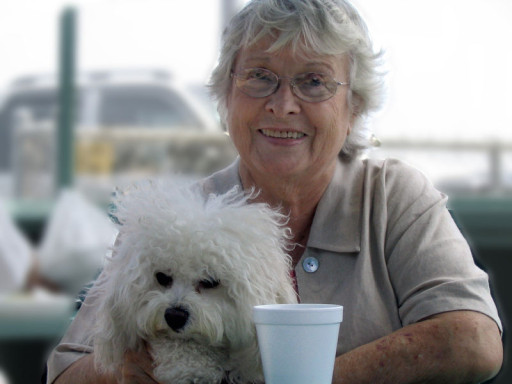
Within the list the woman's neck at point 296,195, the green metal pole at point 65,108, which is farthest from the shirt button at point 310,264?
the green metal pole at point 65,108

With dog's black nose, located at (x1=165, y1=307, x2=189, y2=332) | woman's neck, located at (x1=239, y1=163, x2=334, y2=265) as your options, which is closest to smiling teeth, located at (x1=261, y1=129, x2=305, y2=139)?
woman's neck, located at (x1=239, y1=163, x2=334, y2=265)

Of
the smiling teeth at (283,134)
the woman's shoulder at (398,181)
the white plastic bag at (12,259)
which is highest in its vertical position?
the smiling teeth at (283,134)

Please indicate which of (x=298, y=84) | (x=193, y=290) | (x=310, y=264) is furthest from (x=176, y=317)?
(x=298, y=84)

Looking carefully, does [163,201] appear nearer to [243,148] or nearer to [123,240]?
[123,240]

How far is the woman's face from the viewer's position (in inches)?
83.3

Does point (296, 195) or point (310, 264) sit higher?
point (296, 195)

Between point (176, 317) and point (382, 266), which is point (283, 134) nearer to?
point (382, 266)

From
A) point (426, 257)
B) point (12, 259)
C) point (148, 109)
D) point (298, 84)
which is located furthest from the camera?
point (148, 109)

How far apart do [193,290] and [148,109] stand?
3113 mm

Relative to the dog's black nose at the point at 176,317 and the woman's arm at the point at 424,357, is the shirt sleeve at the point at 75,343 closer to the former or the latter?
the dog's black nose at the point at 176,317

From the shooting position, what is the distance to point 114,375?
1.81m

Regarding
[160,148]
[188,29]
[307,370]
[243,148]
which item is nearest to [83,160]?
[160,148]

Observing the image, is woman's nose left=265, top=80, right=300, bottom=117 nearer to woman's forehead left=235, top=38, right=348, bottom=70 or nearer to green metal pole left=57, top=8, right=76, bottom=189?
woman's forehead left=235, top=38, right=348, bottom=70

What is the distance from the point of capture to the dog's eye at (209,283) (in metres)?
1.67
